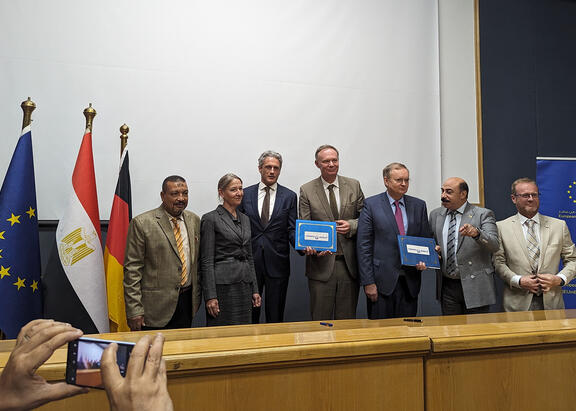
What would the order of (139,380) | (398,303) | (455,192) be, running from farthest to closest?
(455,192)
(398,303)
(139,380)

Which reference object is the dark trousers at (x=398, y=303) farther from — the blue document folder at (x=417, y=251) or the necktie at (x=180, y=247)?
the necktie at (x=180, y=247)

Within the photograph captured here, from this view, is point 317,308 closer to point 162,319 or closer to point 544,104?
point 162,319

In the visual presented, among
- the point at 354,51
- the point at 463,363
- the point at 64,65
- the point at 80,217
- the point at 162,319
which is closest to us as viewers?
the point at 463,363

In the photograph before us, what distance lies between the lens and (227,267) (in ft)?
10.4

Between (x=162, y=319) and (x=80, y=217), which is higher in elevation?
(x=80, y=217)

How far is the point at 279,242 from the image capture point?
11.5ft

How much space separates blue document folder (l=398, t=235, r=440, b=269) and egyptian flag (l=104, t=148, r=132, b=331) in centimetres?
181

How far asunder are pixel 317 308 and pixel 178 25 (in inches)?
98.4

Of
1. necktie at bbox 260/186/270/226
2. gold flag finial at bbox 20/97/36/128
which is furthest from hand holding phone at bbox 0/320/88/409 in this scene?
gold flag finial at bbox 20/97/36/128

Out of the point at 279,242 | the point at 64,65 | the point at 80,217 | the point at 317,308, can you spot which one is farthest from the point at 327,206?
the point at 64,65

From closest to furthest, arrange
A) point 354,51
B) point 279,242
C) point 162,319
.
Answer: point 162,319
point 279,242
point 354,51

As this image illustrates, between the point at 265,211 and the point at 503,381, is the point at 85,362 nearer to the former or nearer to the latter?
the point at 503,381

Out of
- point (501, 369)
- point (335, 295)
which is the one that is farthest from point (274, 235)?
point (501, 369)

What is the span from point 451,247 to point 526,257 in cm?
47
